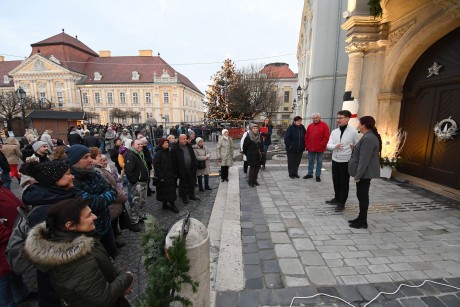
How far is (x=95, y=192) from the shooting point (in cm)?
281

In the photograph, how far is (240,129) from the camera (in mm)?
20469

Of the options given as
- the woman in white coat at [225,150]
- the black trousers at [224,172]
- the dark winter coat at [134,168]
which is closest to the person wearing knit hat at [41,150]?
the dark winter coat at [134,168]

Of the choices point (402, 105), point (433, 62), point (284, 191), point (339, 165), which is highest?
point (433, 62)

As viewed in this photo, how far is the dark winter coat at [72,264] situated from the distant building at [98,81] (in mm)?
51021

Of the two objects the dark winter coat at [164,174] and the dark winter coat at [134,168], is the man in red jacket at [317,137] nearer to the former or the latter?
the dark winter coat at [164,174]

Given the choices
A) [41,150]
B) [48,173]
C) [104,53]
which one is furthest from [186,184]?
[104,53]

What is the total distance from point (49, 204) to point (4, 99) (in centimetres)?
3628

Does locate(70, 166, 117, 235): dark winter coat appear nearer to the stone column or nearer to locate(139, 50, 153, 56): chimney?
the stone column

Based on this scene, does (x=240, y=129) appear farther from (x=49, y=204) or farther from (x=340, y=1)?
(x=49, y=204)

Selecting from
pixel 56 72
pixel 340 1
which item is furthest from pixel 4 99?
pixel 340 1

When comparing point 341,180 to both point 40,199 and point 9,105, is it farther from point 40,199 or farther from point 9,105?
point 9,105

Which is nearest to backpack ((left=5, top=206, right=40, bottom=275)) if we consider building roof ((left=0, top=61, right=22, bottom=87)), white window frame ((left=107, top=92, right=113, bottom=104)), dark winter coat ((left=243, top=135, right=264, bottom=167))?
dark winter coat ((left=243, top=135, right=264, bottom=167))

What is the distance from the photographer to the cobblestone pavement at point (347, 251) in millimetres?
2502

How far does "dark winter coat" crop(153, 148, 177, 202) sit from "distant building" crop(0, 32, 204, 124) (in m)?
47.4
